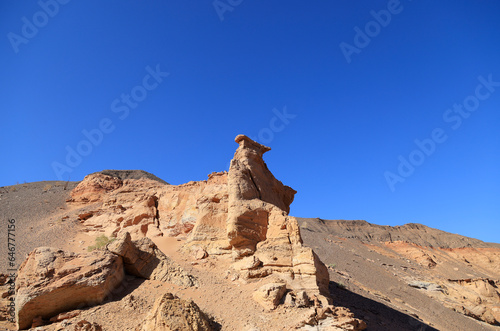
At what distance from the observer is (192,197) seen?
19391 millimetres

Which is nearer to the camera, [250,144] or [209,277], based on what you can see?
[209,277]

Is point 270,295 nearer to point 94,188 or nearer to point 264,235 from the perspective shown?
point 264,235

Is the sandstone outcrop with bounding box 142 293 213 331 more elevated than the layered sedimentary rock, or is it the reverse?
the layered sedimentary rock

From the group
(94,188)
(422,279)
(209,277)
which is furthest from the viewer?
(422,279)

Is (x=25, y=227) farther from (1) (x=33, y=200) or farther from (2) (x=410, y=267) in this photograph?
(2) (x=410, y=267)

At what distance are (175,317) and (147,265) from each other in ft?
12.8

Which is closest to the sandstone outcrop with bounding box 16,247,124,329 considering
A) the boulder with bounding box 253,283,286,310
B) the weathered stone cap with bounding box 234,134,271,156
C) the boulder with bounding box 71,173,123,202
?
the boulder with bounding box 253,283,286,310

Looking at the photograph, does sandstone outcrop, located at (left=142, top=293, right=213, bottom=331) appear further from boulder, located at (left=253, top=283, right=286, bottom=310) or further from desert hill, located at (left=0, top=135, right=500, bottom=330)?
boulder, located at (left=253, top=283, right=286, bottom=310)

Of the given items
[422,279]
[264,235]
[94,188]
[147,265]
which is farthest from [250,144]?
[422,279]

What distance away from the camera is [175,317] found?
24.7 feet

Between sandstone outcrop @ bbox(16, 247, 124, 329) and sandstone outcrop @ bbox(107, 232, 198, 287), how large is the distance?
0.69m

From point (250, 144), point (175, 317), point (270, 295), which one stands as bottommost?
point (175, 317)

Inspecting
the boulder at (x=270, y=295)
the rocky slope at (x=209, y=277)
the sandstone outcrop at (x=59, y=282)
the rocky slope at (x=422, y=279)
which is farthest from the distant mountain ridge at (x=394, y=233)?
the sandstone outcrop at (x=59, y=282)

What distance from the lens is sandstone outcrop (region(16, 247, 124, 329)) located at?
841cm
